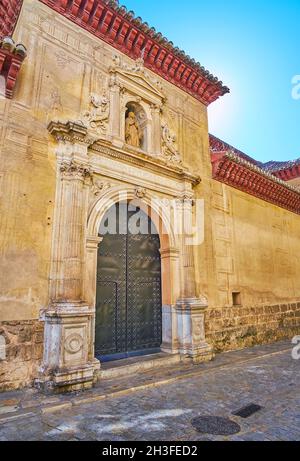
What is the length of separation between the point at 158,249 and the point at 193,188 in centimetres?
173

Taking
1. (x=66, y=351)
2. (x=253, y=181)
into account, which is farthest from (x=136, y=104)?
(x=66, y=351)

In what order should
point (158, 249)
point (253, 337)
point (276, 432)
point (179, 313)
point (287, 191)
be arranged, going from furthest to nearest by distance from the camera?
point (287, 191), point (253, 337), point (158, 249), point (179, 313), point (276, 432)

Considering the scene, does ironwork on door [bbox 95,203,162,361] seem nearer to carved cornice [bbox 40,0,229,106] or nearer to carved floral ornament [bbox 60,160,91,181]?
carved floral ornament [bbox 60,160,91,181]

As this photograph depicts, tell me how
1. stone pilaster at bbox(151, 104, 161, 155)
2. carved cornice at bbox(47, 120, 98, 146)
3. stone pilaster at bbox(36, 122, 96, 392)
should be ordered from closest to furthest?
1. stone pilaster at bbox(36, 122, 96, 392)
2. carved cornice at bbox(47, 120, 98, 146)
3. stone pilaster at bbox(151, 104, 161, 155)

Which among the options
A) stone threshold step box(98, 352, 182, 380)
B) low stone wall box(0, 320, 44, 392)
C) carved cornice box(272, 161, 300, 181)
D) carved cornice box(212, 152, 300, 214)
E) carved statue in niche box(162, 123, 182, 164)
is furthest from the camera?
carved cornice box(272, 161, 300, 181)

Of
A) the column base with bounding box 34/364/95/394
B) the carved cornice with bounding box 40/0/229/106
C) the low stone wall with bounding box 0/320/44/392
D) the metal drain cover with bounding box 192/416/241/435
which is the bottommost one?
the metal drain cover with bounding box 192/416/241/435

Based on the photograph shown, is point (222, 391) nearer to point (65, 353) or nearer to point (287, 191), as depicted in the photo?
point (65, 353)

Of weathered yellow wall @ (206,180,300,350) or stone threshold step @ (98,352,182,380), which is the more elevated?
weathered yellow wall @ (206,180,300,350)

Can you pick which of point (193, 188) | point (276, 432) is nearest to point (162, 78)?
point (193, 188)

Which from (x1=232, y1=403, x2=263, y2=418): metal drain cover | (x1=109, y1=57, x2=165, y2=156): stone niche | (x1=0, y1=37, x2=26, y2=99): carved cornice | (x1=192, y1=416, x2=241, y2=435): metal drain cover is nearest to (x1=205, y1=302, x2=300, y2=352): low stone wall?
(x1=232, y1=403, x2=263, y2=418): metal drain cover

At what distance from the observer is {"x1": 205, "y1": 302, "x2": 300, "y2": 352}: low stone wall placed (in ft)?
21.5

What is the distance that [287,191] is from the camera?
32.0ft

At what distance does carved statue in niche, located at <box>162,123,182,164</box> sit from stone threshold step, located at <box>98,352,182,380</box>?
164 inches

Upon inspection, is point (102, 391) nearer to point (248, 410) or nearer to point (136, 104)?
point (248, 410)
